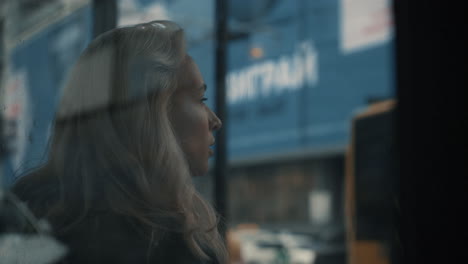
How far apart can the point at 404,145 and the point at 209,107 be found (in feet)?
1.78

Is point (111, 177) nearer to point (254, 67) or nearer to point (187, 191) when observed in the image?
point (187, 191)

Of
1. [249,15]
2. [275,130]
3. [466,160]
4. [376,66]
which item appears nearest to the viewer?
[466,160]

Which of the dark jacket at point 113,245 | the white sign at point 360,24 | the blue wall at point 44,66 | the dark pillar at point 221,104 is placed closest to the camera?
the dark jacket at point 113,245

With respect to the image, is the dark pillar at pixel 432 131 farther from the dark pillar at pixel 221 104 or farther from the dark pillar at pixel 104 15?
the dark pillar at pixel 104 15

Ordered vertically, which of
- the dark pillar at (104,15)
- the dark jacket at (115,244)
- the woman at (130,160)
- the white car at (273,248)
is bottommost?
the white car at (273,248)

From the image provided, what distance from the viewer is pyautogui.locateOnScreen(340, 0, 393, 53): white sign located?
3.86 m

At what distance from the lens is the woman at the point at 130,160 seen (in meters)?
0.93

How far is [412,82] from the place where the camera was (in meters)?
1.38

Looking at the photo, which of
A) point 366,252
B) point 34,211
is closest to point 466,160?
point 34,211

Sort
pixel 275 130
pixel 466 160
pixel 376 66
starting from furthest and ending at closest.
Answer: pixel 275 130 → pixel 376 66 → pixel 466 160

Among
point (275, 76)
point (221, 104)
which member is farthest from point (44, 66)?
point (275, 76)

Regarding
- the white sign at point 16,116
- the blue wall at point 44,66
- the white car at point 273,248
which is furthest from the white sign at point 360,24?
the white sign at point 16,116

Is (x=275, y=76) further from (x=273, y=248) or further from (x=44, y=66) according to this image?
(x=44, y=66)

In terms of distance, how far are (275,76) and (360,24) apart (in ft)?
4.63
